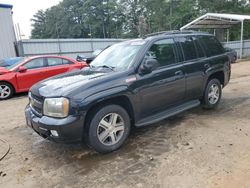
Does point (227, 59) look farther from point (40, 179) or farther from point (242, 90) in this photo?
point (40, 179)

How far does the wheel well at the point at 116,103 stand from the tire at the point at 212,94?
2.22 m


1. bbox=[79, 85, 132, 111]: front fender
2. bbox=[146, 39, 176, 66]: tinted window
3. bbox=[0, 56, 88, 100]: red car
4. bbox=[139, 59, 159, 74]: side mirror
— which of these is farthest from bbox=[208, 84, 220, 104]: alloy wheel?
bbox=[0, 56, 88, 100]: red car

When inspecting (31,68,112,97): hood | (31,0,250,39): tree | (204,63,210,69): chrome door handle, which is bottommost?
(204,63,210,69): chrome door handle

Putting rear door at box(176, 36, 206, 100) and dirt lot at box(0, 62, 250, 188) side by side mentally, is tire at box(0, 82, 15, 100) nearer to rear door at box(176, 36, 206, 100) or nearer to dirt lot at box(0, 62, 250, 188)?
dirt lot at box(0, 62, 250, 188)

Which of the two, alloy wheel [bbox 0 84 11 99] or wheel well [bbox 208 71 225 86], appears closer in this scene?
wheel well [bbox 208 71 225 86]

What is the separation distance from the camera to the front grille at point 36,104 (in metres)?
3.98

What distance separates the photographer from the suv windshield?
4629mm

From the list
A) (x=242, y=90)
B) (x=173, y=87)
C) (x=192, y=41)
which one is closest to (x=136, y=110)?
(x=173, y=87)

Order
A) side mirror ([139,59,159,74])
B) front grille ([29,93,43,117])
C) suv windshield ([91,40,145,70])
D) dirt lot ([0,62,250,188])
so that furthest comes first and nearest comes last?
suv windshield ([91,40,145,70]) → side mirror ([139,59,159,74]) → front grille ([29,93,43,117]) → dirt lot ([0,62,250,188])

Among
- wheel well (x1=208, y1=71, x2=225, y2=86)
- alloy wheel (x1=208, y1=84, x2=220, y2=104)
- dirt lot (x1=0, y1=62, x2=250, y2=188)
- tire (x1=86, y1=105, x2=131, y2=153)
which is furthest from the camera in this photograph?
wheel well (x1=208, y1=71, x2=225, y2=86)

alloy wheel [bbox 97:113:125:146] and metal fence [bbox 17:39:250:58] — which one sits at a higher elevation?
metal fence [bbox 17:39:250:58]

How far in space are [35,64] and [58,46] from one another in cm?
941

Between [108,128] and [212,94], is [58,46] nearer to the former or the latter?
[212,94]

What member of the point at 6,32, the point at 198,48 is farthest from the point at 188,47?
the point at 6,32
